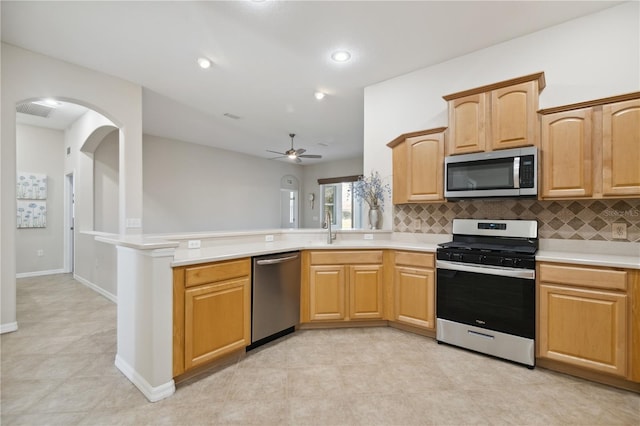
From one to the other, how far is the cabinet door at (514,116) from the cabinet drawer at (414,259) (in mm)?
1171

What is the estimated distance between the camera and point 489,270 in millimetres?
2447

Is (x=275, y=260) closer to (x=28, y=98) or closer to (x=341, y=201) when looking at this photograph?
(x=28, y=98)

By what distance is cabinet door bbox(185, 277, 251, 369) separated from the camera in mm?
2053

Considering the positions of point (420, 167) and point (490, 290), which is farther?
point (420, 167)

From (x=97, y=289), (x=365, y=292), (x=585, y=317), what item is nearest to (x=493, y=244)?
(x=585, y=317)

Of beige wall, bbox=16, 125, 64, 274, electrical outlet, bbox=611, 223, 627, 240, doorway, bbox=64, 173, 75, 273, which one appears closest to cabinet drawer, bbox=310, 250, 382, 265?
electrical outlet, bbox=611, 223, 627, 240

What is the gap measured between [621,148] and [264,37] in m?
3.16

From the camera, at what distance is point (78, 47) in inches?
117

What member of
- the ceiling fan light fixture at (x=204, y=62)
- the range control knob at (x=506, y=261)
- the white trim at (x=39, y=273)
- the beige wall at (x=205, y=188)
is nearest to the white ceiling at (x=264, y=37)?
the ceiling fan light fixture at (x=204, y=62)

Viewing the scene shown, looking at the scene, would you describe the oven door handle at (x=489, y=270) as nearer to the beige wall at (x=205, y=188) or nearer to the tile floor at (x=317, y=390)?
the tile floor at (x=317, y=390)

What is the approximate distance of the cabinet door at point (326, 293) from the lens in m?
3.06

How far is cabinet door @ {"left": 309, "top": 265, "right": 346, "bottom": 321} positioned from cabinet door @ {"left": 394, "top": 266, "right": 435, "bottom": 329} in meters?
0.59

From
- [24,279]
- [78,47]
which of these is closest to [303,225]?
[24,279]

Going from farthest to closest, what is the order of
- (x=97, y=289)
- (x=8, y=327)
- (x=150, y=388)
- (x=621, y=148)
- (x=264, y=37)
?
(x=97, y=289) → (x=8, y=327) → (x=264, y=37) → (x=621, y=148) → (x=150, y=388)
